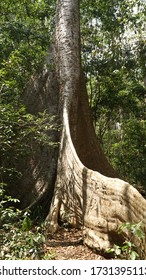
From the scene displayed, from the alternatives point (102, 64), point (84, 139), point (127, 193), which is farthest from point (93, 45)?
point (127, 193)

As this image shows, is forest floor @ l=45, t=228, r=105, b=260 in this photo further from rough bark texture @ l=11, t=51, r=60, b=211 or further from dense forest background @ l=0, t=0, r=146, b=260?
dense forest background @ l=0, t=0, r=146, b=260

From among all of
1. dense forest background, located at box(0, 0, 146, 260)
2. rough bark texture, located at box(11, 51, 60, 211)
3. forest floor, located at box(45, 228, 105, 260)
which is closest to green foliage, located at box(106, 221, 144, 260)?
forest floor, located at box(45, 228, 105, 260)

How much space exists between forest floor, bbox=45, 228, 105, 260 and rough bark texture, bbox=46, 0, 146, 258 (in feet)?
0.39

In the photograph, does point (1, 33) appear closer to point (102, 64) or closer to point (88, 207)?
point (102, 64)

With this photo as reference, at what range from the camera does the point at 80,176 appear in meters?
5.00

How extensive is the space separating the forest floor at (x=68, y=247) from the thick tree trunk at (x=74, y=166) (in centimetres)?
12

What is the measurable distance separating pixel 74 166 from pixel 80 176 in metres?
0.35

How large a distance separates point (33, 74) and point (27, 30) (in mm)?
1220

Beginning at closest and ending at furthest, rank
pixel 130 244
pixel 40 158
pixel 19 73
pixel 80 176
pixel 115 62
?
1. pixel 130 244
2. pixel 80 176
3. pixel 40 158
4. pixel 19 73
5. pixel 115 62

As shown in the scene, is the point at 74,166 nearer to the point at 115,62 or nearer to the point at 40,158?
the point at 40,158

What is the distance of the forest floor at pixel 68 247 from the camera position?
Result: 4098 millimetres

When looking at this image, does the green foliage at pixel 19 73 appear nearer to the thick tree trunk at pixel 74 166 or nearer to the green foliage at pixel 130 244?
the thick tree trunk at pixel 74 166

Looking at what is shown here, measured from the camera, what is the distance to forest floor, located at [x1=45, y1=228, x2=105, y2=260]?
161 inches

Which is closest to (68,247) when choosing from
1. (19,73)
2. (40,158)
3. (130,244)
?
(130,244)
